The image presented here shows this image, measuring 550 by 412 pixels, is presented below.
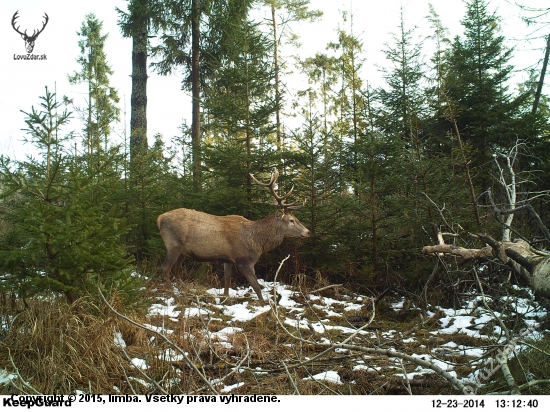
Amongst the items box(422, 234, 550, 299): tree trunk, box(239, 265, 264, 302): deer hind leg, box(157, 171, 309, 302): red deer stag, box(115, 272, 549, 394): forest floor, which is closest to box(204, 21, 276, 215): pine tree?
box(157, 171, 309, 302): red deer stag

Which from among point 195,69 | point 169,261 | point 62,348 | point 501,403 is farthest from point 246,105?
point 501,403

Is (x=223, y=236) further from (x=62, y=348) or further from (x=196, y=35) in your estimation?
(x=196, y=35)

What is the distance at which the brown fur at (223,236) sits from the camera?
24.3 ft

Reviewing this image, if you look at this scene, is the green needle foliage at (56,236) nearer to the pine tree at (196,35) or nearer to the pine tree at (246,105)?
the pine tree at (246,105)

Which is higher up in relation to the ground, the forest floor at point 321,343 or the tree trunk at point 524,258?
the tree trunk at point 524,258

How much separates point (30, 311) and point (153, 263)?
13.3 feet

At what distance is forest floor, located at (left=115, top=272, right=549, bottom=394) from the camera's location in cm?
379

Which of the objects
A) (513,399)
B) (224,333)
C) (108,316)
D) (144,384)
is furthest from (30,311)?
(513,399)

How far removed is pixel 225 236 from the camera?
7562 mm

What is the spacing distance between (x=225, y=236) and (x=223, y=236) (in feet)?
0.11

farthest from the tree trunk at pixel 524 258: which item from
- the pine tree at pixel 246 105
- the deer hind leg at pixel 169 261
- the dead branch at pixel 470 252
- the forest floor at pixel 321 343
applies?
the pine tree at pixel 246 105

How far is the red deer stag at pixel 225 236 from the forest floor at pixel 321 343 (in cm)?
52

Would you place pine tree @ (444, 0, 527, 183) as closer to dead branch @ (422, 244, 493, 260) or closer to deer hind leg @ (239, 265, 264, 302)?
deer hind leg @ (239, 265, 264, 302)

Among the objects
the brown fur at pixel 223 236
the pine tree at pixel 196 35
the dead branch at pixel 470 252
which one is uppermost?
the pine tree at pixel 196 35
